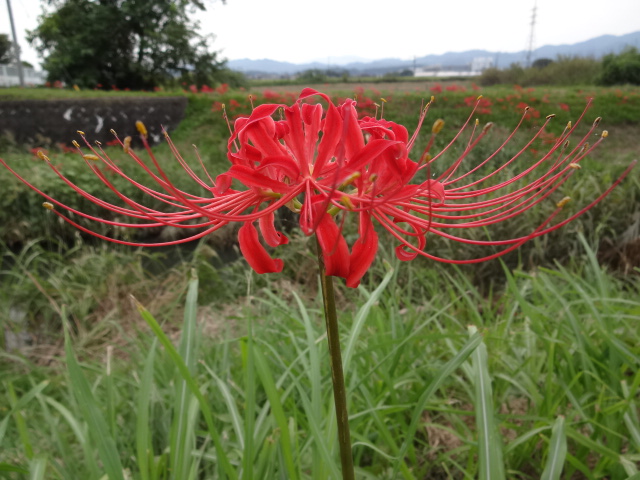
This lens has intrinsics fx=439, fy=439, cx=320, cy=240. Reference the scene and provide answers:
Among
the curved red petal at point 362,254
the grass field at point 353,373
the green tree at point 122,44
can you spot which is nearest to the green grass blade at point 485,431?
the grass field at point 353,373

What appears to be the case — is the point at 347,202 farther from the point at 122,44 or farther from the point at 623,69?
the point at 122,44

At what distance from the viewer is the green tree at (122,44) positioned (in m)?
14.8

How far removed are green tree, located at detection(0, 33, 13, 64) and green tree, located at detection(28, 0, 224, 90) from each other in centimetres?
1950

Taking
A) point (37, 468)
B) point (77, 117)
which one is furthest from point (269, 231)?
point (77, 117)

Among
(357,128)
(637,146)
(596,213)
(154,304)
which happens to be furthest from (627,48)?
(357,128)

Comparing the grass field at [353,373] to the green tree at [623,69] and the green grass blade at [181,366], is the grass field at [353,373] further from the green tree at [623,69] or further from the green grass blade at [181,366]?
the green tree at [623,69]

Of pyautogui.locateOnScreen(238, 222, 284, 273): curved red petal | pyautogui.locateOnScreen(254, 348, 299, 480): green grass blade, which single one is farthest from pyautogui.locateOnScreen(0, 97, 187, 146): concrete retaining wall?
pyautogui.locateOnScreen(238, 222, 284, 273): curved red petal

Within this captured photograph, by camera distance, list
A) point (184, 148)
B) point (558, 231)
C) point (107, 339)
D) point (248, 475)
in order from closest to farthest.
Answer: point (248, 475), point (107, 339), point (558, 231), point (184, 148)

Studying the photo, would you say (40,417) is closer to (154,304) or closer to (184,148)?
(154,304)

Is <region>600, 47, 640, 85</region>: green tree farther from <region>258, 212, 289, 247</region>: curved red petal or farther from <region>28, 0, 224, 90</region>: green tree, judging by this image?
<region>258, 212, 289, 247</region>: curved red petal

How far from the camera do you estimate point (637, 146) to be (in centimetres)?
772

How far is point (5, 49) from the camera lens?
31844mm

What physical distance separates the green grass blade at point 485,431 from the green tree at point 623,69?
16.0m

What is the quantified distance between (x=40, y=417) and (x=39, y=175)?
4.72 meters
